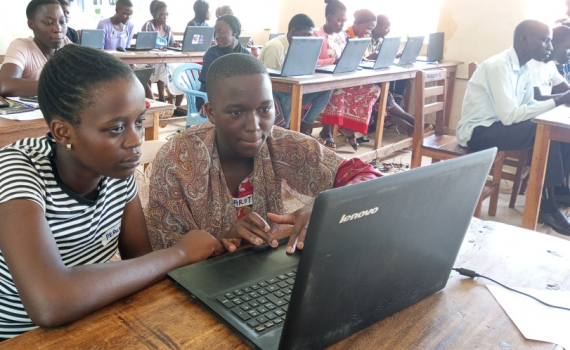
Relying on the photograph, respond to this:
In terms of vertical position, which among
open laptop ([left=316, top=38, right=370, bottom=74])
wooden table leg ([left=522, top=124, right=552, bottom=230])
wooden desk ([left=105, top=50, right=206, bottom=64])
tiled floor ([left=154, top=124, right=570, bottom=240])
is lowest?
tiled floor ([left=154, top=124, right=570, bottom=240])

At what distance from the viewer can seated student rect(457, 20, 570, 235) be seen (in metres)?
2.68

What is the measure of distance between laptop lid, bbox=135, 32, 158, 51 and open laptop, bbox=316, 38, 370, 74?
1.85 m

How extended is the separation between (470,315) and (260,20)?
7.47 m

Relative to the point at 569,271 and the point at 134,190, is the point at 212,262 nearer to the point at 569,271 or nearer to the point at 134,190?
the point at 134,190

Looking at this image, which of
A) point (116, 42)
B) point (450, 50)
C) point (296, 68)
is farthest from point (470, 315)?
point (116, 42)

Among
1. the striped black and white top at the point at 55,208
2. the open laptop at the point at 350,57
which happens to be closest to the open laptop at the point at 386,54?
the open laptop at the point at 350,57

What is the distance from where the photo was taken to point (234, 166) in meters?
1.25

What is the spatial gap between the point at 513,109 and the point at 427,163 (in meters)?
1.23

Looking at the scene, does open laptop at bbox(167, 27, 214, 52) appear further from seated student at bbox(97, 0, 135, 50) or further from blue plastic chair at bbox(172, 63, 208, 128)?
blue plastic chair at bbox(172, 63, 208, 128)

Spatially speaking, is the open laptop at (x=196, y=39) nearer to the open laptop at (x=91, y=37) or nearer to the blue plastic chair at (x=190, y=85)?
the open laptop at (x=91, y=37)

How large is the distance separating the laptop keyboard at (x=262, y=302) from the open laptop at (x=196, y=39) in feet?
14.3

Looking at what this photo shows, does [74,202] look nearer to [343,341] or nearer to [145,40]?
[343,341]

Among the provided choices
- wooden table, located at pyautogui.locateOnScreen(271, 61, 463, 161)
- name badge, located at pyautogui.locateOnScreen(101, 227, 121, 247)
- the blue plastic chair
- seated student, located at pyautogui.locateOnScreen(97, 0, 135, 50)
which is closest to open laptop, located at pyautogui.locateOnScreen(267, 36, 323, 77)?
wooden table, located at pyautogui.locateOnScreen(271, 61, 463, 161)

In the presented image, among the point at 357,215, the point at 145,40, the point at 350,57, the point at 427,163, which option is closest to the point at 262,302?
the point at 357,215
